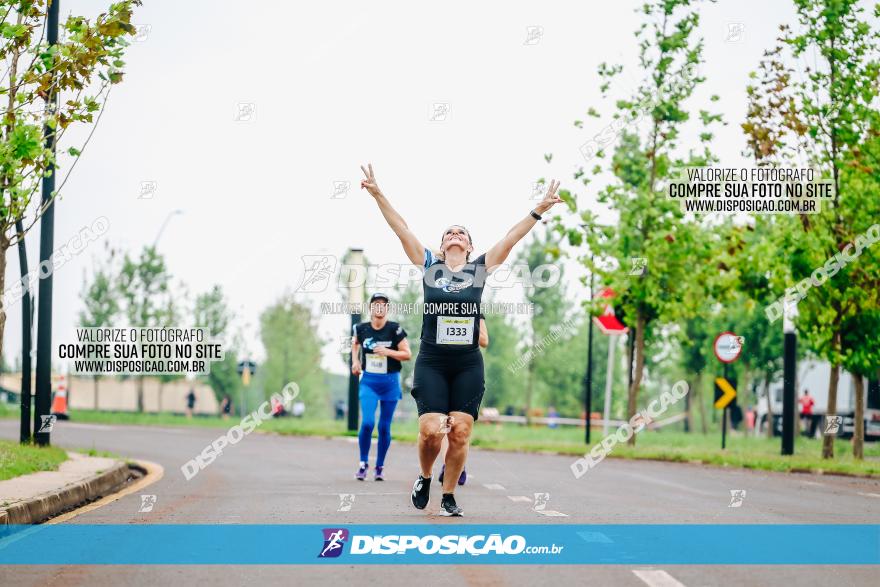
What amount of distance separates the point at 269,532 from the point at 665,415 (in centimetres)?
8472

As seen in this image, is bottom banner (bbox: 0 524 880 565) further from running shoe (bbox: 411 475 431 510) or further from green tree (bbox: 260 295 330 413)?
green tree (bbox: 260 295 330 413)

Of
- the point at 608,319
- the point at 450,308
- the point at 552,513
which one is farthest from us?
the point at 608,319

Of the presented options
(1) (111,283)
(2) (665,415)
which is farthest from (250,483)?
(2) (665,415)

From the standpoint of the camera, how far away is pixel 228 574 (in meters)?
6.56

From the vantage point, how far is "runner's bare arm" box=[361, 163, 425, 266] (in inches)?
368

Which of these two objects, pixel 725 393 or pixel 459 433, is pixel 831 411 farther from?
pixel 459 433

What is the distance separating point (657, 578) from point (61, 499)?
6262mm

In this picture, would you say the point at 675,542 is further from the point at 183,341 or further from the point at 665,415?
the point at 665,415

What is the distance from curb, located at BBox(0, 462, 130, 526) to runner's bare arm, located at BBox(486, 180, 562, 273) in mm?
3972

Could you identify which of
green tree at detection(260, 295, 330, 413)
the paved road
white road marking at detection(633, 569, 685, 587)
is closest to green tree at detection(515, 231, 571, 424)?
green tree at detection(260, 295, 330, 413)

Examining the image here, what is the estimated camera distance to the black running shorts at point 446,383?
30.0 ft

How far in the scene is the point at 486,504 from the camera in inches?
420

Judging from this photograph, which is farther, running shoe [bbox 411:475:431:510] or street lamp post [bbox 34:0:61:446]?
street lamp post [bbox 34:0:61:446]

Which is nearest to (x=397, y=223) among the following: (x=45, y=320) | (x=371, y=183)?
(x=371, y=183)
